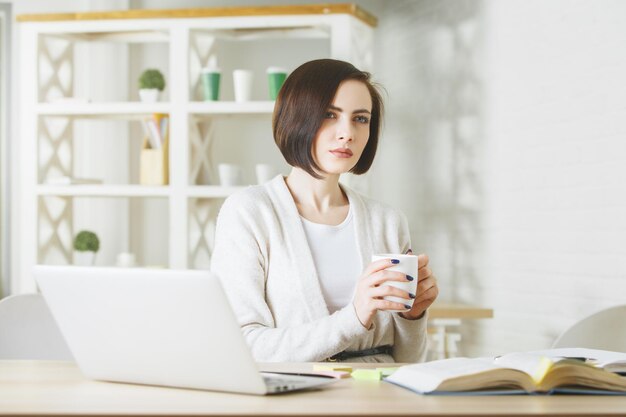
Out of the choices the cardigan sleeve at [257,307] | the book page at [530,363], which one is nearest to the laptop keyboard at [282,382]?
the book page at [530,363]

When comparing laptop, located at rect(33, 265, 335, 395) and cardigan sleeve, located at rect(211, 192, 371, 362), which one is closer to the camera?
laptop, located at rect(33, 265, 335, 395)

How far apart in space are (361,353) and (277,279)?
0.24 m

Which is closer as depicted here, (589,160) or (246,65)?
(589,160)

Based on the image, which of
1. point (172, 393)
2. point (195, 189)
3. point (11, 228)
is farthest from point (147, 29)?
point (172, 393)

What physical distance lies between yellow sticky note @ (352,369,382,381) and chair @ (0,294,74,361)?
2.53ft

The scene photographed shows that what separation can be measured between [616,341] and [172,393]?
1.36 meters

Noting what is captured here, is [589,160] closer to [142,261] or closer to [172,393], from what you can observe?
[172,393]

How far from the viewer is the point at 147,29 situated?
4293 mm

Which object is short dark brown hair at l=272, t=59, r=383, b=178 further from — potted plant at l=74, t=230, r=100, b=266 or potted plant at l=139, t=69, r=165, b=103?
potted plant at l=74, t=230, r=100, b=266

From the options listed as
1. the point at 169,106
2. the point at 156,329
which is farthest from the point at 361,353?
the point at 169,106

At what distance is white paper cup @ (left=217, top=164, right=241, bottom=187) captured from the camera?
4.20m

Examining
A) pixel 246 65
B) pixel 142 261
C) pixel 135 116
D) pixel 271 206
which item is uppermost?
pixel 246 65

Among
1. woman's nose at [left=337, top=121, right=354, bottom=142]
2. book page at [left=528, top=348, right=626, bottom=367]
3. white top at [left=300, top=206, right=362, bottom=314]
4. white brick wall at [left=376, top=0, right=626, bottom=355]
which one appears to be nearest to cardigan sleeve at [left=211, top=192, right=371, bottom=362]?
white top at [left=300, top=206, right=362, bottom=314]

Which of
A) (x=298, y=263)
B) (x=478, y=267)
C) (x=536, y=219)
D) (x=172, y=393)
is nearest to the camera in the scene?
(x=172, y=393)
